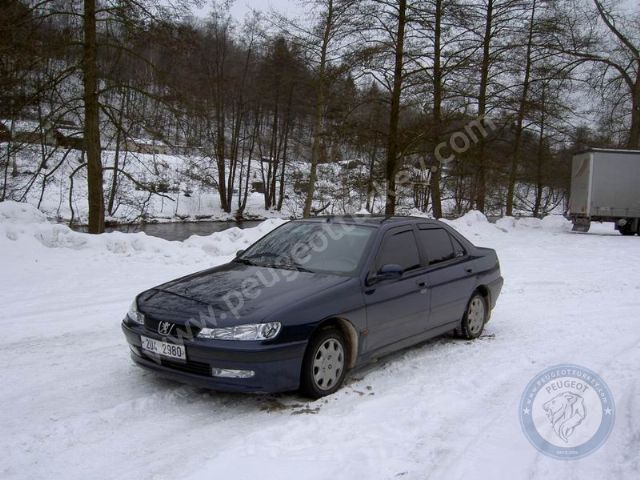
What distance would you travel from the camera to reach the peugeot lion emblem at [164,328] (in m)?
4.32

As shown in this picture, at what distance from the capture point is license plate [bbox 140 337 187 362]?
4.25m

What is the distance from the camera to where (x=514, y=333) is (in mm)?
6828

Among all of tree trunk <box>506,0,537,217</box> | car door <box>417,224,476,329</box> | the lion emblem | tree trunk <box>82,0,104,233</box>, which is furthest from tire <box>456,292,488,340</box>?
tree trunk <box>506,0,537,217</box>

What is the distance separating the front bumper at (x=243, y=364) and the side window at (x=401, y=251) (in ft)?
4.72

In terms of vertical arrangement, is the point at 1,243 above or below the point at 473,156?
below

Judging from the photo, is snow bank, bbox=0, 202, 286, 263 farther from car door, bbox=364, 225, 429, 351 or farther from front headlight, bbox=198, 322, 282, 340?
front headlight, bbox=198, 322, 282, 340

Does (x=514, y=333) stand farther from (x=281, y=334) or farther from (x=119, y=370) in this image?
(x=119, y=370)

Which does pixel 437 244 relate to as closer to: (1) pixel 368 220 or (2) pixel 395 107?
(1) pixel 368 220

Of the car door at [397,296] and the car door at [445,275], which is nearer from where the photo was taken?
the car door at [397,296]

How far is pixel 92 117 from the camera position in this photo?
45.9 ft

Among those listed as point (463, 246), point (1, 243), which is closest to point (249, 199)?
point (1, 243)

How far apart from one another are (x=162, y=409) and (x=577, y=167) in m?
24.5

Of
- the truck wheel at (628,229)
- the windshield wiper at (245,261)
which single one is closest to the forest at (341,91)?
the truck wheel at (628,229)

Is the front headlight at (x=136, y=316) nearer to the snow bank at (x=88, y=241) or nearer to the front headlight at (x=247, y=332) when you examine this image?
the front headlight at (x=247, y=332)
